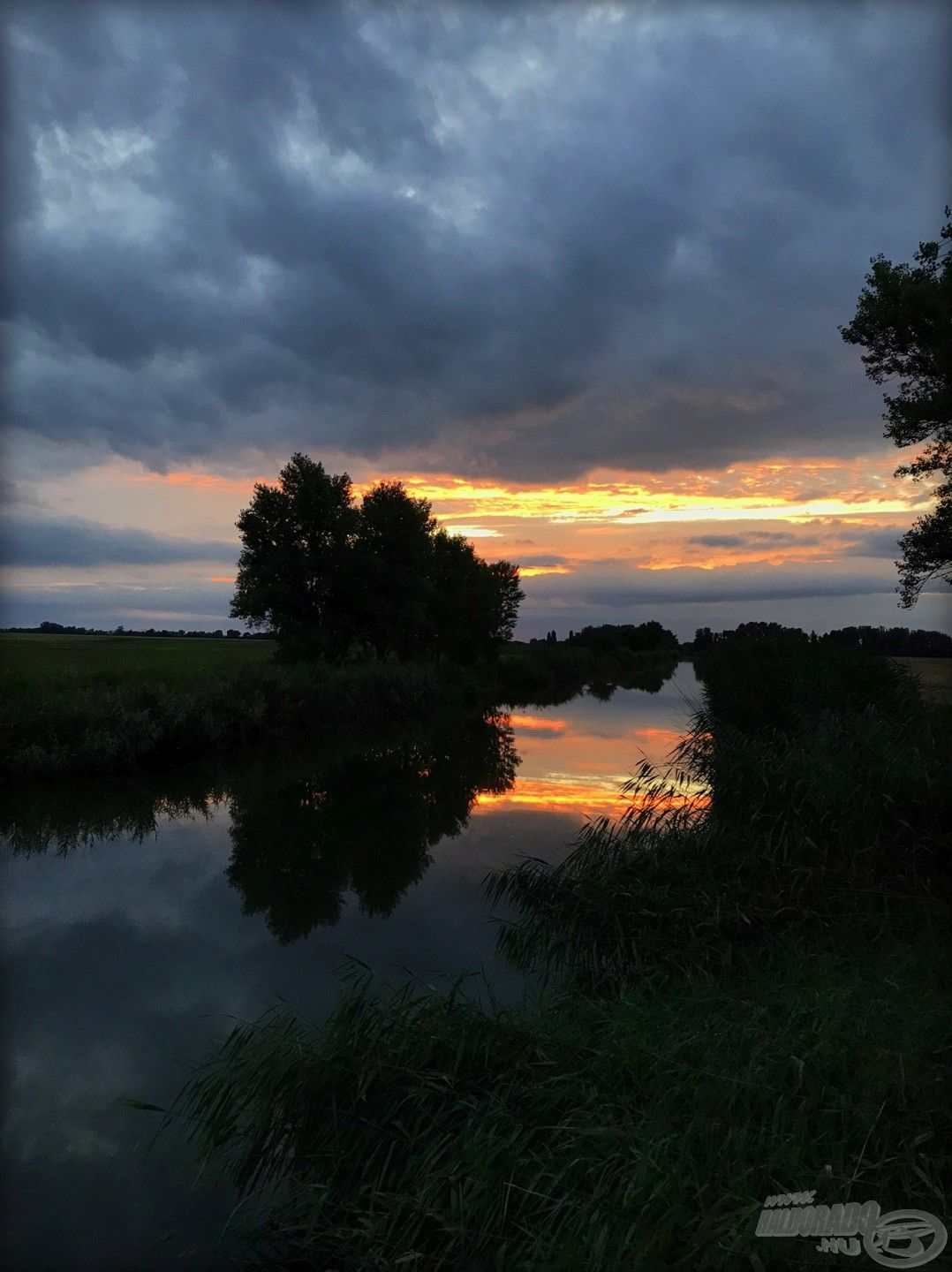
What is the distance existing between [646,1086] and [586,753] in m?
24.3

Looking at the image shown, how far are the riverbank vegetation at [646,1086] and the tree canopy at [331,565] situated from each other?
1259 inches

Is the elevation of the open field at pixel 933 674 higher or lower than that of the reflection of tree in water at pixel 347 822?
higher

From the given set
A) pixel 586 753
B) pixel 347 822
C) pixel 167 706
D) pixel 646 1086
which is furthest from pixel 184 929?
pixel 586 753

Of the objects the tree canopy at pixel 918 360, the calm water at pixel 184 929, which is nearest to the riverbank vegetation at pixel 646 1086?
the calm water at pixel 184 929

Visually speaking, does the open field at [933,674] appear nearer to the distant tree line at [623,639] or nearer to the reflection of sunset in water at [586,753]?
the reflection of sunset in water at [586,753]

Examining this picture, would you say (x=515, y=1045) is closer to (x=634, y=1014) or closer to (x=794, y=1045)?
(x=634, y=1014)

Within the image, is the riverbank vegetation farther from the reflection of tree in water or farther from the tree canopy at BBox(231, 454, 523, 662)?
the tree canopy at BBox(231, 454, 523, 662)

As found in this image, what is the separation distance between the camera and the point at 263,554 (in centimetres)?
3884

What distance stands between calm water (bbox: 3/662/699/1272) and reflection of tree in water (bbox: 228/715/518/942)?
0.08m

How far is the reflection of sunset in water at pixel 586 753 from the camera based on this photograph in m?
18.6

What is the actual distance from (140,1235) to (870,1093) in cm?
406

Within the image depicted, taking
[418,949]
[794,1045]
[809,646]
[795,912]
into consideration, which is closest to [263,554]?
[809,646]

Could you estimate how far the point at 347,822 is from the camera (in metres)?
17.2

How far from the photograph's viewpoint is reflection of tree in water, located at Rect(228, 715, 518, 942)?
12016mm
